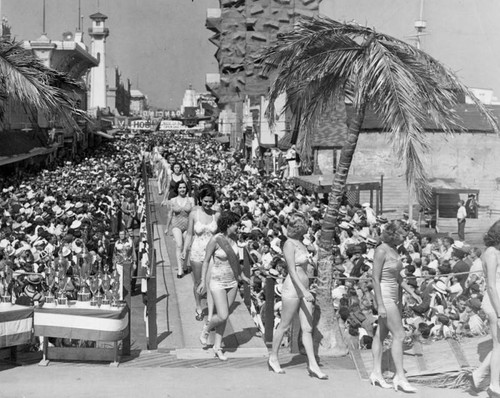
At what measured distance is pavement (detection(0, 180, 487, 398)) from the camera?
6953 mm

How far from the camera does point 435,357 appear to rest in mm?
8000

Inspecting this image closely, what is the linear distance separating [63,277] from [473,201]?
21.8m

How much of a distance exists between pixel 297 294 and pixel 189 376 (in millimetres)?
1207

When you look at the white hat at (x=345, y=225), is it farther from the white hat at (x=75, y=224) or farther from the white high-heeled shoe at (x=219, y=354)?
the white high-heeled shoe at (x=219, y=354)

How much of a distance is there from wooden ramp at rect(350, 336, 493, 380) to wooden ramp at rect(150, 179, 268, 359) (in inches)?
40.8

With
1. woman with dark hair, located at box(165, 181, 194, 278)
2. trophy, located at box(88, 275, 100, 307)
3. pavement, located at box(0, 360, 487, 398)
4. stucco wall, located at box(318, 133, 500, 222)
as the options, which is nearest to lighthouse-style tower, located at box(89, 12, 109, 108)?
stucco wall, located at box(318, 133, 500, 222)

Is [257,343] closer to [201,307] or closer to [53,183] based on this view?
[201,307]

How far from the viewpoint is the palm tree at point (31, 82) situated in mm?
9133

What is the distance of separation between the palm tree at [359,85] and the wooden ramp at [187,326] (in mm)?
863

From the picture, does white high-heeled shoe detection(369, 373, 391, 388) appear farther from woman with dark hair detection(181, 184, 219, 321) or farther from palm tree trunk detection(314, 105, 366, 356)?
woman with dark hair detection(181, 184, 219, 321)

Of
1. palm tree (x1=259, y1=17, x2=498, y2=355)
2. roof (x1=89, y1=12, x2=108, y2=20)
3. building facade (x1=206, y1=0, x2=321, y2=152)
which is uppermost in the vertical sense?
roof (x1=89, y1=12, x2=108, y2=20)

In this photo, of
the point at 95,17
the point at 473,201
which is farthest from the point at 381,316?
the point at 95,17

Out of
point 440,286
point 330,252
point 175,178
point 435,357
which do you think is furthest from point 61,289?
point 175,178

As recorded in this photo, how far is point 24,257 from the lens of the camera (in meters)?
12.5
